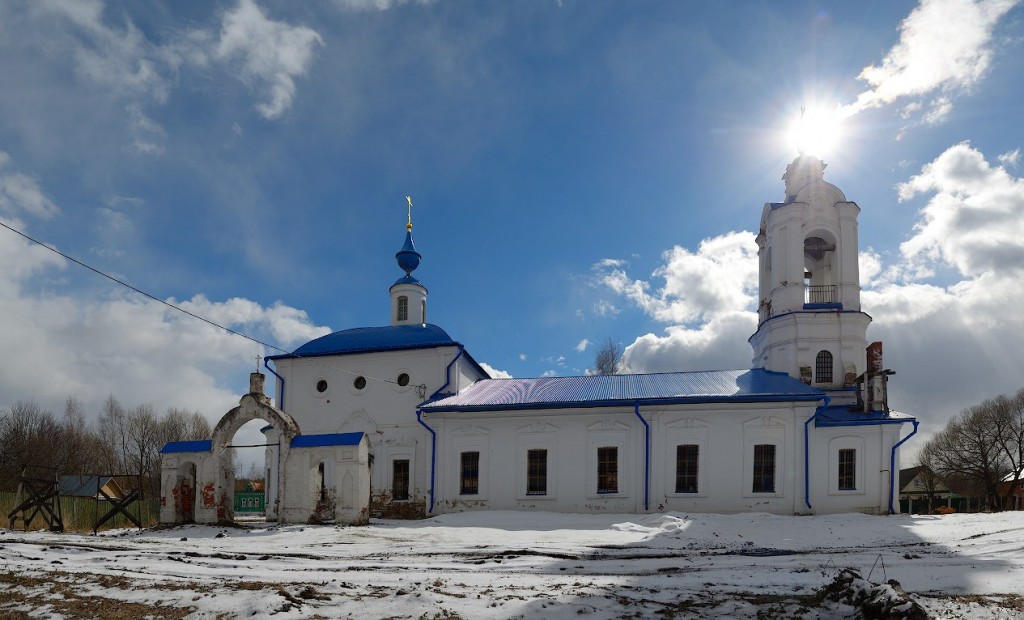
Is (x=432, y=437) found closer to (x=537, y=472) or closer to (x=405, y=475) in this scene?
(x=405, y=475)

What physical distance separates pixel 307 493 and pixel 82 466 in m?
44.9

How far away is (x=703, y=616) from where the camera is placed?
679 centimetres

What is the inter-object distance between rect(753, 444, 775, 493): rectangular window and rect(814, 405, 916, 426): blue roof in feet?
5.38

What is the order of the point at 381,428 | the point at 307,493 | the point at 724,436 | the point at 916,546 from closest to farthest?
Result: the point at 916,546
the point at 307,493
the point at 724,436
the point at 381,428

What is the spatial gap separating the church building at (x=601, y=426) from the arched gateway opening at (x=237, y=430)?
0.18 ft

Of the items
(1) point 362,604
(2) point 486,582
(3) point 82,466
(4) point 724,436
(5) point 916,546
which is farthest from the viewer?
(3) point 82,466

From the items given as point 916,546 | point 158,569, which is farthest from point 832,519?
point 158,569

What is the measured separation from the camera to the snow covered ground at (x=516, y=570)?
7195 mm

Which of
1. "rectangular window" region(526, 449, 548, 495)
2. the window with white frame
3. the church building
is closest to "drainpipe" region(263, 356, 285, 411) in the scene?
the church building

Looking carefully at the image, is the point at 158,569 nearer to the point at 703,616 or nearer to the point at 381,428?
the point at 703,616

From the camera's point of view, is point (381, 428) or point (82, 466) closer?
point (381, 428)

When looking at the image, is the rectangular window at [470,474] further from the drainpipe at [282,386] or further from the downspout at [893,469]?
the downspout at [893,469]

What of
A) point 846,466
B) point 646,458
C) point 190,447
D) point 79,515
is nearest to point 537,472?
point 646,458

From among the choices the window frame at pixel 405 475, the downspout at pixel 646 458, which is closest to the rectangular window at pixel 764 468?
the downspout at pixel 646 458
